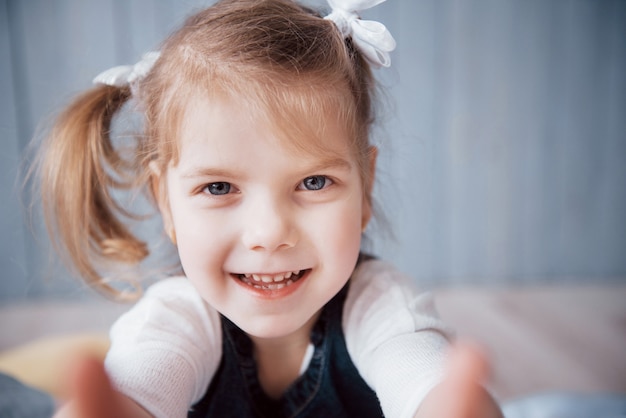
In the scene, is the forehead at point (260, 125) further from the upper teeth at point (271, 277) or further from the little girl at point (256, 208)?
the upper teeth at point (271, 277)

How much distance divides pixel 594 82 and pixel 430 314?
1735 millimetres

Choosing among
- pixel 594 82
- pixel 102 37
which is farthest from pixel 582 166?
pixel 102 37

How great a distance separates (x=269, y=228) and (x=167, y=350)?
0.21m

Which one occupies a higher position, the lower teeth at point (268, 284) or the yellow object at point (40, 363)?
the lower teeth at point (268, 284)

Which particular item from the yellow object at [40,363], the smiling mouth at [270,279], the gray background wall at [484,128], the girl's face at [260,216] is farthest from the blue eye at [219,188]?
the gray background wall at [484,128]

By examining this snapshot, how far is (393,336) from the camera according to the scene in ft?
2.30

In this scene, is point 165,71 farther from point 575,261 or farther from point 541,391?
point 575,261

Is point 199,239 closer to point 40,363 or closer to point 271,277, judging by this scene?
point 271,277

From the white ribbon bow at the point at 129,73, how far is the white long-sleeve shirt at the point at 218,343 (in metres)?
0.30

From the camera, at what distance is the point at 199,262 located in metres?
0.66

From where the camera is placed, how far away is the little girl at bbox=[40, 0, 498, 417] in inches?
24.3

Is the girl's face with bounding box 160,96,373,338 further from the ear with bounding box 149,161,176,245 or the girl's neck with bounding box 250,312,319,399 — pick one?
the girl's neck with bounding box 250,312,319,399

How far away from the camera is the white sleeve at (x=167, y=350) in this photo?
1.99 feet

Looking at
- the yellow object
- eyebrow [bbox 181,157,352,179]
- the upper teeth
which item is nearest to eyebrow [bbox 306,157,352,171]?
eyebrow [bbox 181,157,352,179]
